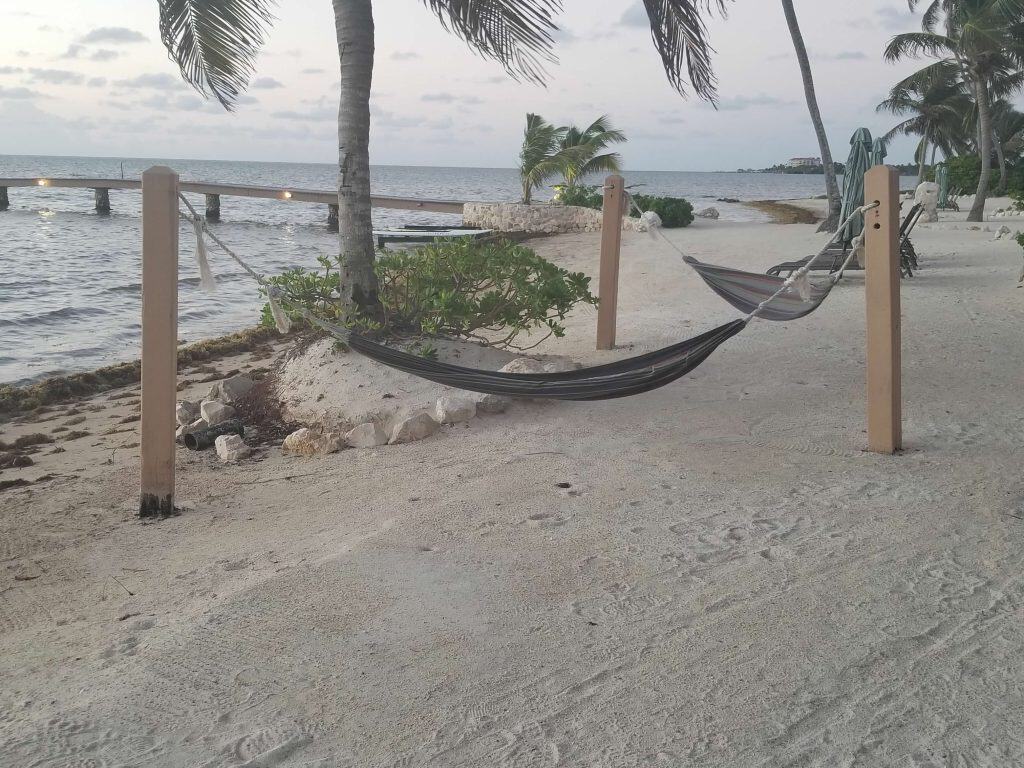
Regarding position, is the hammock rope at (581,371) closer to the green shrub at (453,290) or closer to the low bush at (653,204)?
the green shrub at (453,290)

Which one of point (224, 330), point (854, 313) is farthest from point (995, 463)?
point (224, 330)

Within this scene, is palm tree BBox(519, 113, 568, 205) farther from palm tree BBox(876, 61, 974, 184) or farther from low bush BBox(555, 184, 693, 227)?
palm tree BBox(876, 61, 974, 184)

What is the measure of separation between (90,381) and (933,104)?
72.2 ft

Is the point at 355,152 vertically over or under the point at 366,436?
over

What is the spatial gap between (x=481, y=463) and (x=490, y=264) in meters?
1.70

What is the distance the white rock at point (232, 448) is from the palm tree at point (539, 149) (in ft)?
50.1

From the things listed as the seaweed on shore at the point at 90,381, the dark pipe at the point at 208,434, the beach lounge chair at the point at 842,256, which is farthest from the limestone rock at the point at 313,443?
the beach lounge chair at the point at 842,256

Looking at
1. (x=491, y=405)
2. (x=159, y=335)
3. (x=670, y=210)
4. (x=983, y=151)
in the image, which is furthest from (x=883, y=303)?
(x=983, y=151)

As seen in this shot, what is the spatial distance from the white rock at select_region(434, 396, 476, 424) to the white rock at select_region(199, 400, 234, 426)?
1.31m

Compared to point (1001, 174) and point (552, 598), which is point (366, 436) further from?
point (1001, 174)

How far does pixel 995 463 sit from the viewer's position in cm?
339

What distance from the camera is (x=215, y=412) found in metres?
4.75

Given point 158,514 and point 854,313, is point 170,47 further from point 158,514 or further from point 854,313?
point 854,313

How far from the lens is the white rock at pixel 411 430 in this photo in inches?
158
